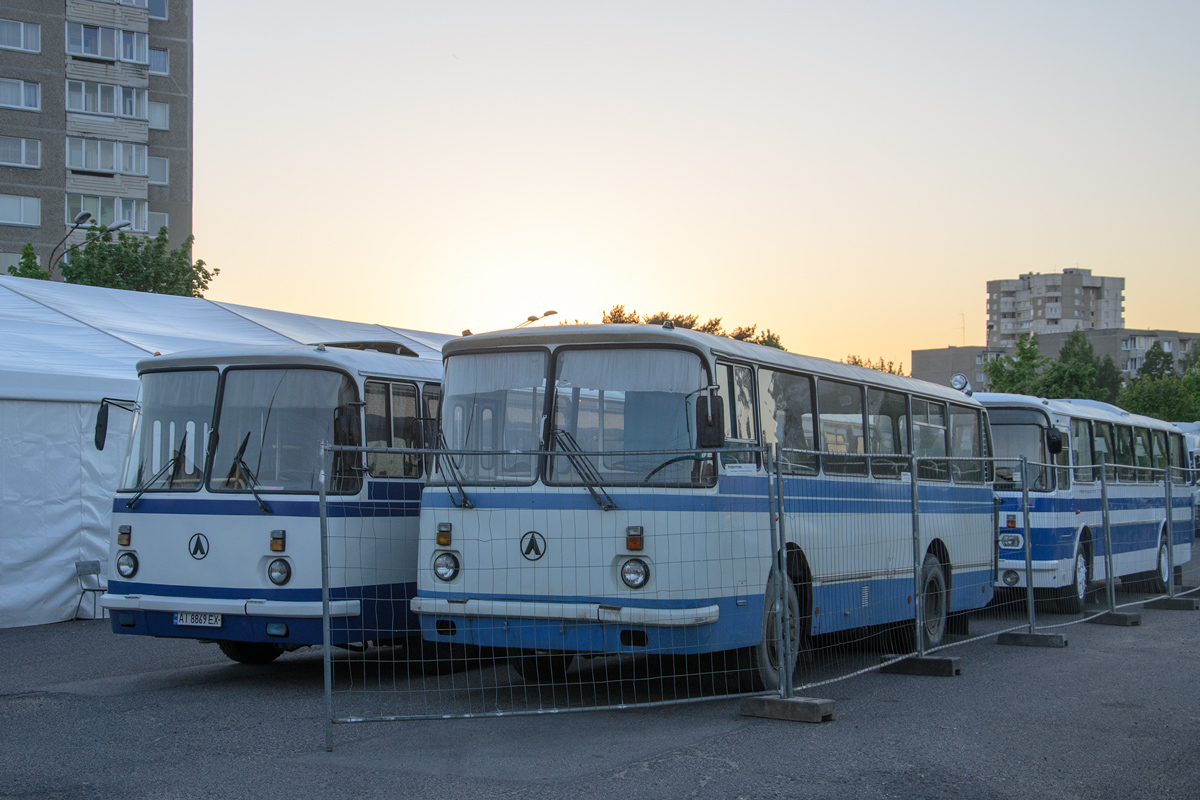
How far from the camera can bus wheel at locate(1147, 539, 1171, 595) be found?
801 inches

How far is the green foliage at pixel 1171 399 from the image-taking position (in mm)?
80375

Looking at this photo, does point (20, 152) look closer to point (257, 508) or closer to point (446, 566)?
point (257, 508)

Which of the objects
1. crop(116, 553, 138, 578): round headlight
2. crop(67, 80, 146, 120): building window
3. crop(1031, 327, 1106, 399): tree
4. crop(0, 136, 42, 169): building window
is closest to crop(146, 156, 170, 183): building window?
crop(67, 80, 146, 120): building window

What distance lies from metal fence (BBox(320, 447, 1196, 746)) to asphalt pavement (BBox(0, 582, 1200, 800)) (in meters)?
0.32

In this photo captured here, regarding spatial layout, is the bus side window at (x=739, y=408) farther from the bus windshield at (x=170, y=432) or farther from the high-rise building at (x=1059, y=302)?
the high-rise building at (x=1059, y=302)

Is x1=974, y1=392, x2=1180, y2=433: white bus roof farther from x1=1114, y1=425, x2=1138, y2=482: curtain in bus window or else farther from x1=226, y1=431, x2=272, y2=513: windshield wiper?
x1=226, y1=431, x2=272, y2=513: windshield wiper

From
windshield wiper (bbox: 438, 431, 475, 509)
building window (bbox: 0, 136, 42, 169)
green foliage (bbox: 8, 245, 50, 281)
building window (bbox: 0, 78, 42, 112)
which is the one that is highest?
building window (bbox: 0, 78, 42, 112)

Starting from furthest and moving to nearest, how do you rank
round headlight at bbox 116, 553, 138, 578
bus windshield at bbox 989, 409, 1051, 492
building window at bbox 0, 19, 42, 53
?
building window at bbox 0, 19, 42, 53 < bus windshield at bbox 989, 409, 1051, 492 < round headlight at bbox 116, 553, 138, 578

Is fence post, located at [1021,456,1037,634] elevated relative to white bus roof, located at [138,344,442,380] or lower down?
lower down

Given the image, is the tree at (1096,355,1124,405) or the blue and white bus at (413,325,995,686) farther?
the tree at (1096,355,1124,405)

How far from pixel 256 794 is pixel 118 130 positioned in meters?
65.5

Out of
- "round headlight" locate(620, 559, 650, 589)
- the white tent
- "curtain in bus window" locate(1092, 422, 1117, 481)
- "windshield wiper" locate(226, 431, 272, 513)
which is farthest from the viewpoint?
"curtain in bus window" locate(1092, 422, 1117, 481)

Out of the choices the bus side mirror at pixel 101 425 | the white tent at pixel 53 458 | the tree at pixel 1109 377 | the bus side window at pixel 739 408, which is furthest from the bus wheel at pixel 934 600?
the tree at pixel 1109 377

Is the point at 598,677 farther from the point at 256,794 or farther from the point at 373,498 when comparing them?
the point at 256,794
